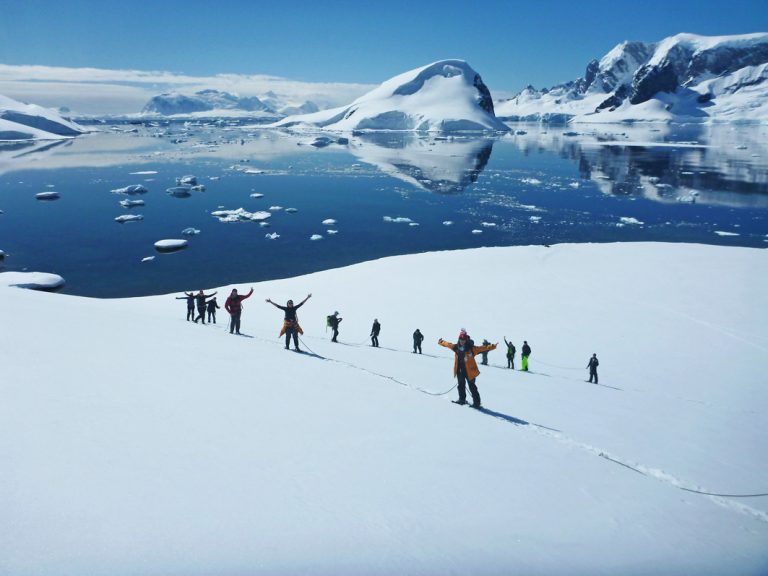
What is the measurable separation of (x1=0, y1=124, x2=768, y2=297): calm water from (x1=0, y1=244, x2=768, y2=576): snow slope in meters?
22.1

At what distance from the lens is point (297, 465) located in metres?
5.87

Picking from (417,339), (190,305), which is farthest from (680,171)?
(190,305)

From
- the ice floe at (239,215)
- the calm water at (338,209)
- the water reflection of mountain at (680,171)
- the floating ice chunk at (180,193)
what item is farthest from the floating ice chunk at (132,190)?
the water reflection of mountain at (680,171)

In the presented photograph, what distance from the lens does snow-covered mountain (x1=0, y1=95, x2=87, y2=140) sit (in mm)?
131750

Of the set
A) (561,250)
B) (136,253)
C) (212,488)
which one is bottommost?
(136,253)

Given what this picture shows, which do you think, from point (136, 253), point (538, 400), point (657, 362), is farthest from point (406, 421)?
point (136, 253)

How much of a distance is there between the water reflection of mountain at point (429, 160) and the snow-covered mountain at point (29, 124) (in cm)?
9080

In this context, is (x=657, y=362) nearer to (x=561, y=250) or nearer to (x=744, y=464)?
(x=744, y=464)

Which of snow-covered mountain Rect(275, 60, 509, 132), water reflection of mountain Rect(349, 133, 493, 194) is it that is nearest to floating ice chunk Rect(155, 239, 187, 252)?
water reflection of mountain Rect(349, 133, 493, 194)

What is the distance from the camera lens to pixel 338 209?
51.2m

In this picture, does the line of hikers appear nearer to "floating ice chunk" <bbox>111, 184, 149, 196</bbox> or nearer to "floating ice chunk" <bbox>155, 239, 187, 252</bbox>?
"floating ice chunk" <bbox>155, 239, 187, 252</bbox>

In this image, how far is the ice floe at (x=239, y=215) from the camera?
4562 centimetres

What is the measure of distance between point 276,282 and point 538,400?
62.8 ft

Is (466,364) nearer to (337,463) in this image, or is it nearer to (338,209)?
(337,463)
